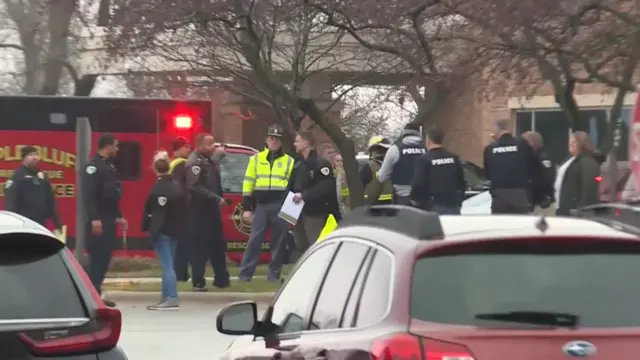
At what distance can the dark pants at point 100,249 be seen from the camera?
46.8ft

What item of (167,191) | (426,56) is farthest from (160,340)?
(426,56)

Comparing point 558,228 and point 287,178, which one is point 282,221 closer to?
point 287,178

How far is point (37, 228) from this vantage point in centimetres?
563

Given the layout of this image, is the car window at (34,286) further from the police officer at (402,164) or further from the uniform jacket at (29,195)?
the uniform jacket at (29,195)

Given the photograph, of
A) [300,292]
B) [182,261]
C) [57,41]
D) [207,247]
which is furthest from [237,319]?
[57,41]

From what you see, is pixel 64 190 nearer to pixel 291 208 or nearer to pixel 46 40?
pixel 291 208

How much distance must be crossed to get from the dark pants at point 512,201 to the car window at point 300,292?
27.4 feet

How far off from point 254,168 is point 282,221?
763 mm

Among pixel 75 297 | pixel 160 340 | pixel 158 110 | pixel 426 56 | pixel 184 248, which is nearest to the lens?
pixel 75 297

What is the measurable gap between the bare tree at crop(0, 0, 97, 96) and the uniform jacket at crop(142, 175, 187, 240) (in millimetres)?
10645

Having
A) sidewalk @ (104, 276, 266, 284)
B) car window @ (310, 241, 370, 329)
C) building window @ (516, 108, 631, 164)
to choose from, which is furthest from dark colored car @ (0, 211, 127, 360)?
building window @ (516, 108, 631, 164)

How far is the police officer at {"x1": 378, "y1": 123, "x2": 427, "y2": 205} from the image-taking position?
596 inches

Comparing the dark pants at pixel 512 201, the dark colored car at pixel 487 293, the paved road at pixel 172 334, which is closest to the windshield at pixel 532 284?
the dark colored car at pixel 487 293

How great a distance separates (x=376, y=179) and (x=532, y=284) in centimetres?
1159
